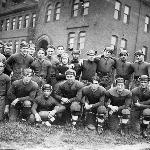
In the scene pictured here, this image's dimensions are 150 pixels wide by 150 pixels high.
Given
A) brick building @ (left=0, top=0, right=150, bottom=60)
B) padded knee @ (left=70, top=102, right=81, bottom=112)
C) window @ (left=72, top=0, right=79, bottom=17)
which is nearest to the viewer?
padded knee @ (left=70, top=102, right=81, bottom=112)

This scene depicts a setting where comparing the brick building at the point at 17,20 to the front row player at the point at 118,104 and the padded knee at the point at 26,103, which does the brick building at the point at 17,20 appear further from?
the front row player at the point at 118,104

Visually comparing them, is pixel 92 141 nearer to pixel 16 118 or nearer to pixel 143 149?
pixel 143 149

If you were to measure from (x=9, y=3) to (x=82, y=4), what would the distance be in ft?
51.0

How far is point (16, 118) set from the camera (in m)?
7.52

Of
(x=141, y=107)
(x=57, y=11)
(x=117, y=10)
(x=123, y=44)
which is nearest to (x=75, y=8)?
(x=57, y=11)

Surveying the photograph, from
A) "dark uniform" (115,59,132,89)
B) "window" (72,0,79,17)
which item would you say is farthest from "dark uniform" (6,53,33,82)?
"window" (72,0,79,17)

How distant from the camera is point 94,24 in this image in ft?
68.0

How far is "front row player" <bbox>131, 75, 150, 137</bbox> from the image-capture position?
287 inches

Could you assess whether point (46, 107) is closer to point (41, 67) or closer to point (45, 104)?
point (45, 104)

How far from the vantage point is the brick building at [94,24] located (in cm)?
2088

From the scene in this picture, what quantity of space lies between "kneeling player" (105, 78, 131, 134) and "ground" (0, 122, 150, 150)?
1.48 ft

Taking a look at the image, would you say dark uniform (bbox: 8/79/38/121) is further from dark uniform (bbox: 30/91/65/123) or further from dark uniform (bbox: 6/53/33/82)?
dark uniform (bbox: 6/53/33/82)

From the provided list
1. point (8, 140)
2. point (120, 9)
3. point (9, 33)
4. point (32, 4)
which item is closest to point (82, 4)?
point (120, 9)

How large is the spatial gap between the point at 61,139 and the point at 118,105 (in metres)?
2.18
